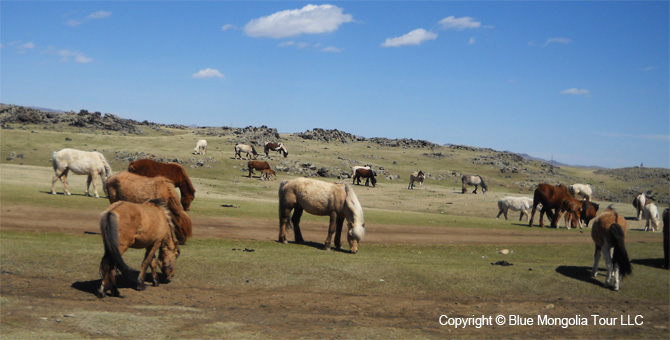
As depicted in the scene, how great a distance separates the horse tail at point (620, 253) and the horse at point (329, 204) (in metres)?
7.96

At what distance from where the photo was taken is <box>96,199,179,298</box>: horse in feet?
36.3

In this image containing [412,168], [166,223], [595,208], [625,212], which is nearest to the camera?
[166,223]

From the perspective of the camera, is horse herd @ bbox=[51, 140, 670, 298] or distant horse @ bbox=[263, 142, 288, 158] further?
distant horse @ bbox=[263, 142, 288, 158]

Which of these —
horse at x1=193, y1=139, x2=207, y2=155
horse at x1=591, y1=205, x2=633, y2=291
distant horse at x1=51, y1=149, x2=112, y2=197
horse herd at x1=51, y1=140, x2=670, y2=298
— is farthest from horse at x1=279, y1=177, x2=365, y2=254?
horse at x1=193, y1=139, x2=207, y2=155

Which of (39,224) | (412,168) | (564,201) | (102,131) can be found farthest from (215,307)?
(102,131)

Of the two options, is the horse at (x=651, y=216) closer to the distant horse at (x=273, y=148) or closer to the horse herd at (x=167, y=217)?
the horse herd at (x=167, y=217)

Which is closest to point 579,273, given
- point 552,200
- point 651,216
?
point 552,200

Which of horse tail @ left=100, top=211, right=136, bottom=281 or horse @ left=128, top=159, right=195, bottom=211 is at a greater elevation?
horse @ left=128, top=159, right=195, bottom=211

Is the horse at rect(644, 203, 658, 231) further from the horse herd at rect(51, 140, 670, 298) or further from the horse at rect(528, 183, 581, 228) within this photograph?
the horse herd at rect(51, 140, 670, 298)

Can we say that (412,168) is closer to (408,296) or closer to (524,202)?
(524,202)

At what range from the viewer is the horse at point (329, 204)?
18656 mm

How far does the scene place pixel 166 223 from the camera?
12820 mm

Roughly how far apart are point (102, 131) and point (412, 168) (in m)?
48.9

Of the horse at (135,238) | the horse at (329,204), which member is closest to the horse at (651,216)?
the horse at (329,204)
